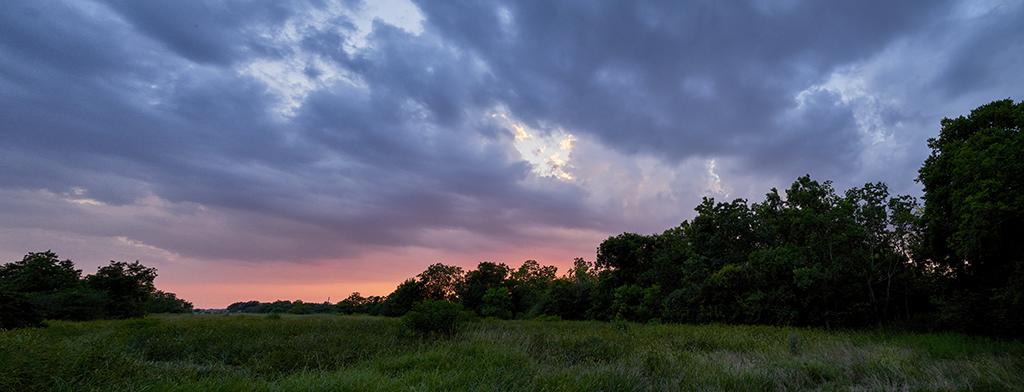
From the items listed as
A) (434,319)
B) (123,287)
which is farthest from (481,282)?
(434,319)

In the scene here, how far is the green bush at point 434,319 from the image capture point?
12883 millimetres

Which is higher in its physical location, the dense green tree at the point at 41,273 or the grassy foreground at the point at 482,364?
the dense green tree at the point at 41,273

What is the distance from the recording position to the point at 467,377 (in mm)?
6496

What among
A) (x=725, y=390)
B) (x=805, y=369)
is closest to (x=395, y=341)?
(x=725, y=390)

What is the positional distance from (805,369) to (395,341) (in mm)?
10884

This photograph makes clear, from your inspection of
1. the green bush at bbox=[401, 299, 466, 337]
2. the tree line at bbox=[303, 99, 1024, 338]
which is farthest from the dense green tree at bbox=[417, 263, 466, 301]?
the green bush at bbox=[401, 299, 466, 337]

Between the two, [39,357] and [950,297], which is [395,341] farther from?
[950,297]

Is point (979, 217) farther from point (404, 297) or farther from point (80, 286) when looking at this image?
point (404, 297)

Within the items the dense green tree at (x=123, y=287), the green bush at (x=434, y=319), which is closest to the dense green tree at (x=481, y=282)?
the dense green tree at (x=123, y=287)

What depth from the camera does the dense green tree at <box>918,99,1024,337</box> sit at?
11930 millimetres

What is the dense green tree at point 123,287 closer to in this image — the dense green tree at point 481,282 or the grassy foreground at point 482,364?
the grassy foreground at point 482,364

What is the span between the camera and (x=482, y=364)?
753 cm

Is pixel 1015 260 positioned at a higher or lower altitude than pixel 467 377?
higher

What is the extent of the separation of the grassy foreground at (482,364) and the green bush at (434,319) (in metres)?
0.64
